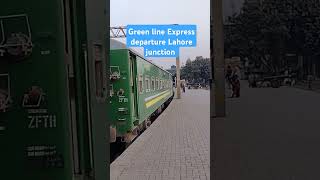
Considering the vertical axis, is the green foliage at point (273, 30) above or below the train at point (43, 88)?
above

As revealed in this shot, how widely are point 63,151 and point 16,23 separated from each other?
2.30 ft

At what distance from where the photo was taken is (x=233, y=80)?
3069 centimetres

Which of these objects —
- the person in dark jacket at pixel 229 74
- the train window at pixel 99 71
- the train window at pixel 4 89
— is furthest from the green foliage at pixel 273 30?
the train window at pixel 4 89

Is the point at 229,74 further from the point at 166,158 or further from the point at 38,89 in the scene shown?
the point at 38,89

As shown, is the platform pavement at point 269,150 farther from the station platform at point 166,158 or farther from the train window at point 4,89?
the train window at point 4,89

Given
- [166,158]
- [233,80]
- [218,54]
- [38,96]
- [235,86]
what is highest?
[218,54]

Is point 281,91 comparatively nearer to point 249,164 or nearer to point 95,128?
point 249,164

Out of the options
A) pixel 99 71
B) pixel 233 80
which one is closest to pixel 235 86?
pixel 233 80

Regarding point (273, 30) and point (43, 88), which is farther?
point (273, 30)

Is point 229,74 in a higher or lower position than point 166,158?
higher

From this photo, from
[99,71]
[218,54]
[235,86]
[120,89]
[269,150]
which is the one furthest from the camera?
[235,86]

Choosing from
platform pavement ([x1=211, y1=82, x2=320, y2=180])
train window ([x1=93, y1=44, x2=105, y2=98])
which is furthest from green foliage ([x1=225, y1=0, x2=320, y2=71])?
train window ([x1=93, y1=44, x2=105, y2=98])

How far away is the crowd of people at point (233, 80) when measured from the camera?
98.7ft

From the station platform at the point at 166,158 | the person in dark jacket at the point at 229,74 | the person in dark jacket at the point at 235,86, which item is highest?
the person in dark jacket at the point at 229,74
